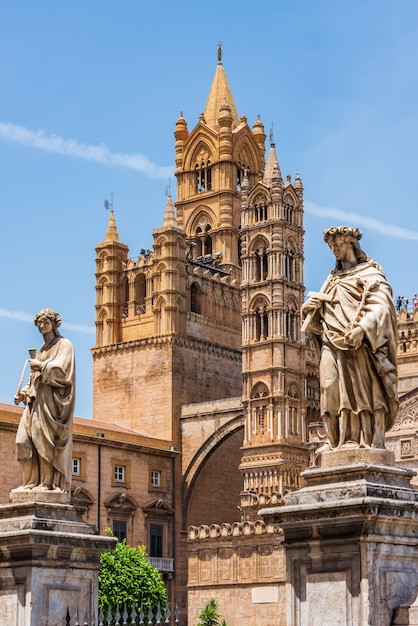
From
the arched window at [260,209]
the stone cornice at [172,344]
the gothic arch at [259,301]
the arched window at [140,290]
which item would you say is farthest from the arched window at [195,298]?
the gothic arch at [259,301]

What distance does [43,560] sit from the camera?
10008mm

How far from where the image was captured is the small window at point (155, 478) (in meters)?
57.5

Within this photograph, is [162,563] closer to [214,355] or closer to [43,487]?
[214,355]

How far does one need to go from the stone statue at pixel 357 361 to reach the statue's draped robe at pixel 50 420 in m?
2.82

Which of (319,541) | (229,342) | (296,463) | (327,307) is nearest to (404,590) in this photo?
(319,541)

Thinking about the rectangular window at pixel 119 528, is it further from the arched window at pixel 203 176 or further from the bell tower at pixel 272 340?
the arched window at pixel 203 176

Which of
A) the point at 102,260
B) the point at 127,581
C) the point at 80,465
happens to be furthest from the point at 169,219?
the point at 127,581

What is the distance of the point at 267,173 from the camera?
59125 mm

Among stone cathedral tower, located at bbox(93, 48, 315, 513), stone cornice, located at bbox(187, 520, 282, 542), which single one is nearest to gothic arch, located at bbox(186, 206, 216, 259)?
stone cathedral tower, located at bbox(93, 48, 315, 513)

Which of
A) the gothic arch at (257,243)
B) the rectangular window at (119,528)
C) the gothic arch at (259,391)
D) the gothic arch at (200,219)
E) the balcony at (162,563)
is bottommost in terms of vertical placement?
the balcony at (162,563)

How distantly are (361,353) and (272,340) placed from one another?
4775 centimetres

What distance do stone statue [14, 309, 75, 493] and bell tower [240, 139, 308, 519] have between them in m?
42.3

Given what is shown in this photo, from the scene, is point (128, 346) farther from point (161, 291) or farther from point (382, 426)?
point (382, 426)

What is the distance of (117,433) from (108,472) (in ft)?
7.87
